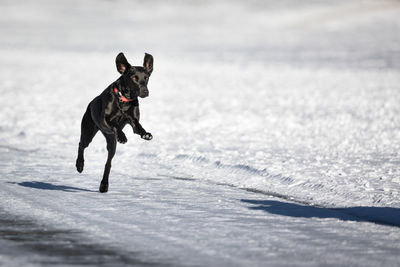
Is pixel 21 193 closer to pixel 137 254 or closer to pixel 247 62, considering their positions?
pixel 137 254

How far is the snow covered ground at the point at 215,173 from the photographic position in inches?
195

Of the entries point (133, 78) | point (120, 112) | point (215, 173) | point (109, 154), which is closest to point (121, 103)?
point (120, 112)

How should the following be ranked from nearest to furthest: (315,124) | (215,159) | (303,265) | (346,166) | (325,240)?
1. (303,265)
2. (325,240)
3. (346,166)
4. (215,159)
5. (315,124)

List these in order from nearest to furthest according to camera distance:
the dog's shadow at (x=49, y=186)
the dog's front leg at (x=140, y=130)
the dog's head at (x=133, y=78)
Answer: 1. the dog's head at (x=133, y=78)
2. the dog's front leg at (x=140, y=130)
3. the dog's shadow at (x=49, y=186)

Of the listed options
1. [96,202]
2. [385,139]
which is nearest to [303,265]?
[96,202]

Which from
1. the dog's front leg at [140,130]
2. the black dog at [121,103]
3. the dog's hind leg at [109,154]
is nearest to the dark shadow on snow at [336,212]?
the dog's front leg at [140,130]

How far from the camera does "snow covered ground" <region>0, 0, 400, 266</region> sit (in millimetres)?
4957

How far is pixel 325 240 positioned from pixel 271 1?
123 m

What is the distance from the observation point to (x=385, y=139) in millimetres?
12477

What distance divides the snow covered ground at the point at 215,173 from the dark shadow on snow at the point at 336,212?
0.07 feet

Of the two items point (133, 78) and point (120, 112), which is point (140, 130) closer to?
point (120, 112)

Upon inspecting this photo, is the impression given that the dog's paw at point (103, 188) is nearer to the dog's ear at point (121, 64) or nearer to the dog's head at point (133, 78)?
the dog's head at point (133, 78)

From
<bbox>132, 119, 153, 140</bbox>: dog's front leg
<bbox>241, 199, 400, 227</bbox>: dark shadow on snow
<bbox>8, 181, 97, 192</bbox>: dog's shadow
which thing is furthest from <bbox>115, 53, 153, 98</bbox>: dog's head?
<bbox>241, 199, 400, 227</bbox>: dark shadow on snow

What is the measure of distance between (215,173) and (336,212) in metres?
2.83
